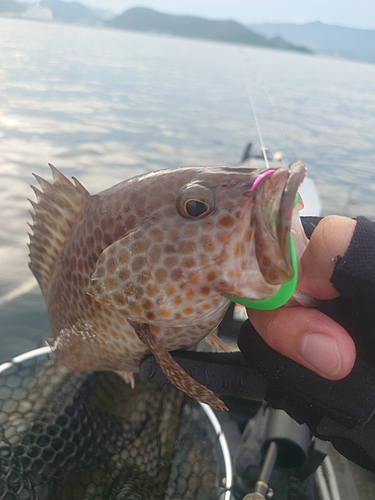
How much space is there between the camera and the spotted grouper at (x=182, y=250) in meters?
1.51

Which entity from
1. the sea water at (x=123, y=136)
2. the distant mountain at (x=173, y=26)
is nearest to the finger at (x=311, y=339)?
the sea water at (x=123, y=136)

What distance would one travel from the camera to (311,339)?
1.45 metres

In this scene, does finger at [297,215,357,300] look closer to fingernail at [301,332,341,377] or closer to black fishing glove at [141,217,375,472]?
black fishing glove at [141,217,375,472]

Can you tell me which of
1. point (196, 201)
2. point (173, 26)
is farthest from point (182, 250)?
point (173, 26)

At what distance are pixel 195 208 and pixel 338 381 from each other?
36.4 inches

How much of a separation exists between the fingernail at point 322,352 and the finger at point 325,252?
0.73 feet

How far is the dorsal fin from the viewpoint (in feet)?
7.63

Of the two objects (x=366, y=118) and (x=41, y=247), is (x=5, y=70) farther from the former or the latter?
(x=41, y=247)

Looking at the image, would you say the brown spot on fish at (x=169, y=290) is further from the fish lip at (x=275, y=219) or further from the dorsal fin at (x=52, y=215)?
the dorsal fin at (x=52, y=215)

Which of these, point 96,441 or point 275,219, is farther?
point 96,441

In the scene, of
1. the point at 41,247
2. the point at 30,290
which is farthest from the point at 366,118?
the point at 41,247

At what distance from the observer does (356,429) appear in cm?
171

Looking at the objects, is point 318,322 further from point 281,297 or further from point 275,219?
point 275,219

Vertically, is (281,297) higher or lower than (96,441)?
higher
